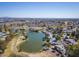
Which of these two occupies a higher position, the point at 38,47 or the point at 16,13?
the point at 16,13

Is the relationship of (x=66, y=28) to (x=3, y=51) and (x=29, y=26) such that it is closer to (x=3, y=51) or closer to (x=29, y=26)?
(x=29, y=26)

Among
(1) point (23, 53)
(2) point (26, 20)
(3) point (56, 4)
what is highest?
(3) point (56, 4)

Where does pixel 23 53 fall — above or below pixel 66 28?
below

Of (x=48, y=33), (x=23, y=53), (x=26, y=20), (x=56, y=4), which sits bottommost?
(x=23, y=53)

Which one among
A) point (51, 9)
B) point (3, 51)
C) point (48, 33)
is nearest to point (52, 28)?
point (48, 33)

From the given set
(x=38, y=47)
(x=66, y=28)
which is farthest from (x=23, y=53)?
(x=66, y=28)

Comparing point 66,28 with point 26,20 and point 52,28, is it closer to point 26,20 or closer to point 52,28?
point 52,28
